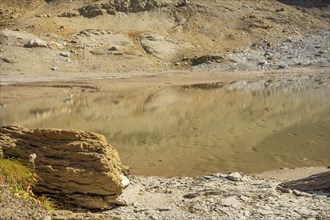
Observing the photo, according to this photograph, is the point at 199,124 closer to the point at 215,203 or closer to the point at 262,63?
the point at 215,203

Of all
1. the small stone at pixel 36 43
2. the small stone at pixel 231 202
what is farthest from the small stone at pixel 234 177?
the small stone at pixel 36 43

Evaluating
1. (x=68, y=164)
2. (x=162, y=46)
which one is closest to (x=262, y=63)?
(x=162, y=46)

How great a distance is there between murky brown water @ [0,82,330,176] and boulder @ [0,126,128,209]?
430cm

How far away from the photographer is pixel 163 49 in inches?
1623

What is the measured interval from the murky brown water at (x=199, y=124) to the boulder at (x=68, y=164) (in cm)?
430

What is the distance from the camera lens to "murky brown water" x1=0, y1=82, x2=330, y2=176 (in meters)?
13.7

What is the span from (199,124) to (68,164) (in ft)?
37.2

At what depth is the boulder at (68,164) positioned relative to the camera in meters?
7.96

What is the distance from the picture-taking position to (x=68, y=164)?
806 centimetres

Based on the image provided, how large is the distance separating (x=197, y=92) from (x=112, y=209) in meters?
20.4

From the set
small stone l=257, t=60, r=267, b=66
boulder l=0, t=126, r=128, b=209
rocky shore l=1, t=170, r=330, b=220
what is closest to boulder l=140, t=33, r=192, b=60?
small stone l=257, t=60, r=267, b=66

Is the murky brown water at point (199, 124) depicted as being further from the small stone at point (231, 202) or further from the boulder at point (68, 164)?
the boulder at point (68, 164)

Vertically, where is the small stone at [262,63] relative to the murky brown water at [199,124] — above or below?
below

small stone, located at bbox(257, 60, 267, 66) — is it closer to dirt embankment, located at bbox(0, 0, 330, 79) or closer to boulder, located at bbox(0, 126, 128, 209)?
dirt embankment, located at bbox(0, 0, 330, 79)
